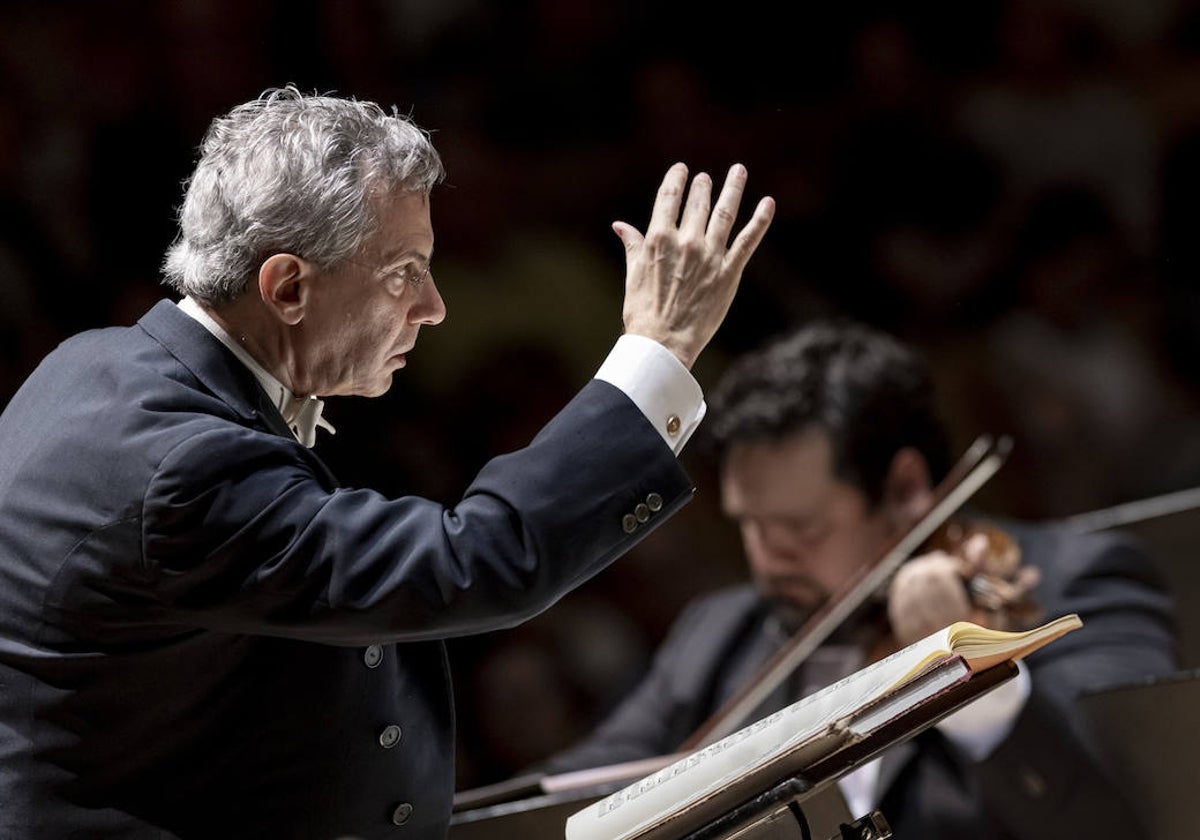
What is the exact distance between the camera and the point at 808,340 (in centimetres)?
255

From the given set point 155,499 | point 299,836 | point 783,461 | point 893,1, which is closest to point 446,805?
point 299,836

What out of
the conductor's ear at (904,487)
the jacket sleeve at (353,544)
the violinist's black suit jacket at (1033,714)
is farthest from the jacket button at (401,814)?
the conductor's ear at (904,487)

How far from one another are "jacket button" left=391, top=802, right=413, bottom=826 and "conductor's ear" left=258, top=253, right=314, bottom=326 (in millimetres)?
391

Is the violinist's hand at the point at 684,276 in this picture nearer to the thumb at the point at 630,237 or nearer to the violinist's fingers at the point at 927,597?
the thumb at the point at 630,237

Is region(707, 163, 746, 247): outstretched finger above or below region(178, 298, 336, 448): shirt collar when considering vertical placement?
above

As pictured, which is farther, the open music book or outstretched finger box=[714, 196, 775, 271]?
outstretched finger box=[714, 196, 775, 271]

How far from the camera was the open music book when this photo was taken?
917 millimetres

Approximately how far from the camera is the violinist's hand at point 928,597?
2076 millimetres

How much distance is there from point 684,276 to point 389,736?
421 mm

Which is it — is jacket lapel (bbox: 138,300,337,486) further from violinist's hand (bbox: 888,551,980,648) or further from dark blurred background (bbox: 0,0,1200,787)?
dark blurred background (bbox: 0,0,1200,787)

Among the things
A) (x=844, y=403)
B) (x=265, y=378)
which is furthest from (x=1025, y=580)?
(x=265, y=378)

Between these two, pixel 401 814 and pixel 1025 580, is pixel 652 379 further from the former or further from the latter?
pixel 1025 580

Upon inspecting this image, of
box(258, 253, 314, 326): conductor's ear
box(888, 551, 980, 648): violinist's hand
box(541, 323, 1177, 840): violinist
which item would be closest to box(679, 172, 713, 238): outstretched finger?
box(258, 253, 314, 326): conductor's ear

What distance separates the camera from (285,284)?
47.9 inches
